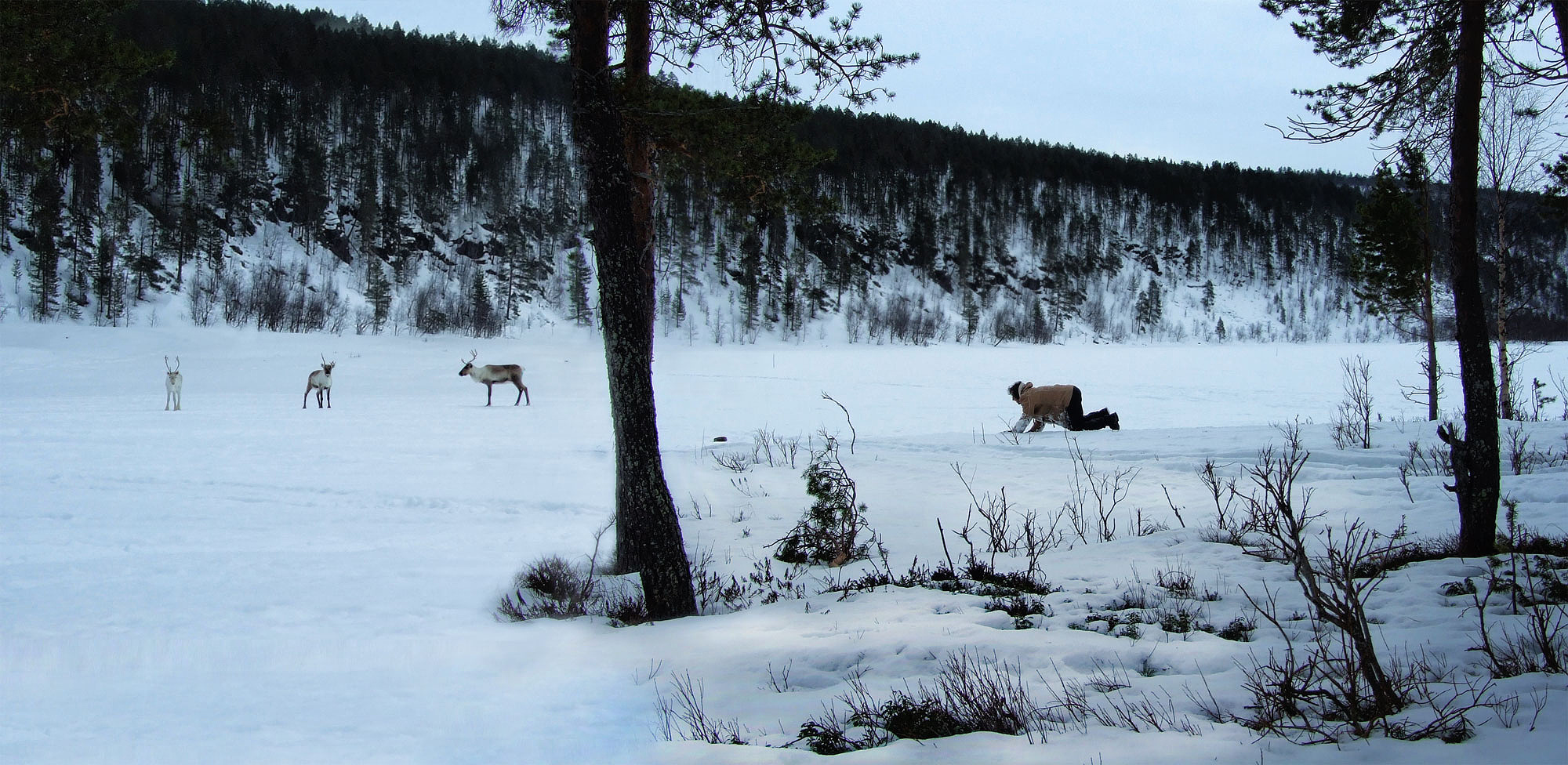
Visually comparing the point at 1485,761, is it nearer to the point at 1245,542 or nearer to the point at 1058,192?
the point at 1245,542

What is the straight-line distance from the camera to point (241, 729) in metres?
3.08

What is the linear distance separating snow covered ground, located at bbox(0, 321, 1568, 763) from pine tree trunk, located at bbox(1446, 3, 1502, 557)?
56 centimetres

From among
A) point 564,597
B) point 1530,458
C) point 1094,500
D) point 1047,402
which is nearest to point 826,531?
point 564,597

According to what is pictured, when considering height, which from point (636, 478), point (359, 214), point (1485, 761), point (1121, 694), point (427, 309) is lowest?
point (1121, 694)

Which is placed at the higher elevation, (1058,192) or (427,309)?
(1058,192)

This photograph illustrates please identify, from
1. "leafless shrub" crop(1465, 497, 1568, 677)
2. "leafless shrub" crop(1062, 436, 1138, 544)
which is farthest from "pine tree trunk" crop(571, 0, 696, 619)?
"leafless shrub" crop(1465, 497, 1568, 677)

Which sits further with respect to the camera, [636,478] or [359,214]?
[359,214]

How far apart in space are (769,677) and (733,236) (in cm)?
7311

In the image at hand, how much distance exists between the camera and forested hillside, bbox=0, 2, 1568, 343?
50531mm

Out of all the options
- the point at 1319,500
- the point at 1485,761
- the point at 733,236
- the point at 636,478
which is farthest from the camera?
the point at 733,236

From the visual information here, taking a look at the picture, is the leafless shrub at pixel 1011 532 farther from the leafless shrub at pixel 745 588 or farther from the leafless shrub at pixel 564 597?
the leafless shrub at pixel 564 597

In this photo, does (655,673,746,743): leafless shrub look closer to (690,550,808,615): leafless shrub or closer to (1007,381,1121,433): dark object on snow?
(690,550,808,615): leafless shrub

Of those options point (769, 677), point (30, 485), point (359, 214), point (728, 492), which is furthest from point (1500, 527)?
point (359, 214)

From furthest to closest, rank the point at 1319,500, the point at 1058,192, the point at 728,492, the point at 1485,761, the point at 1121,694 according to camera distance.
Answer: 1. the point at 1058,192
2. the point at 728,492
3. the point at 1319,500
4. the point at 1121,694
5. the point at 1485,761
